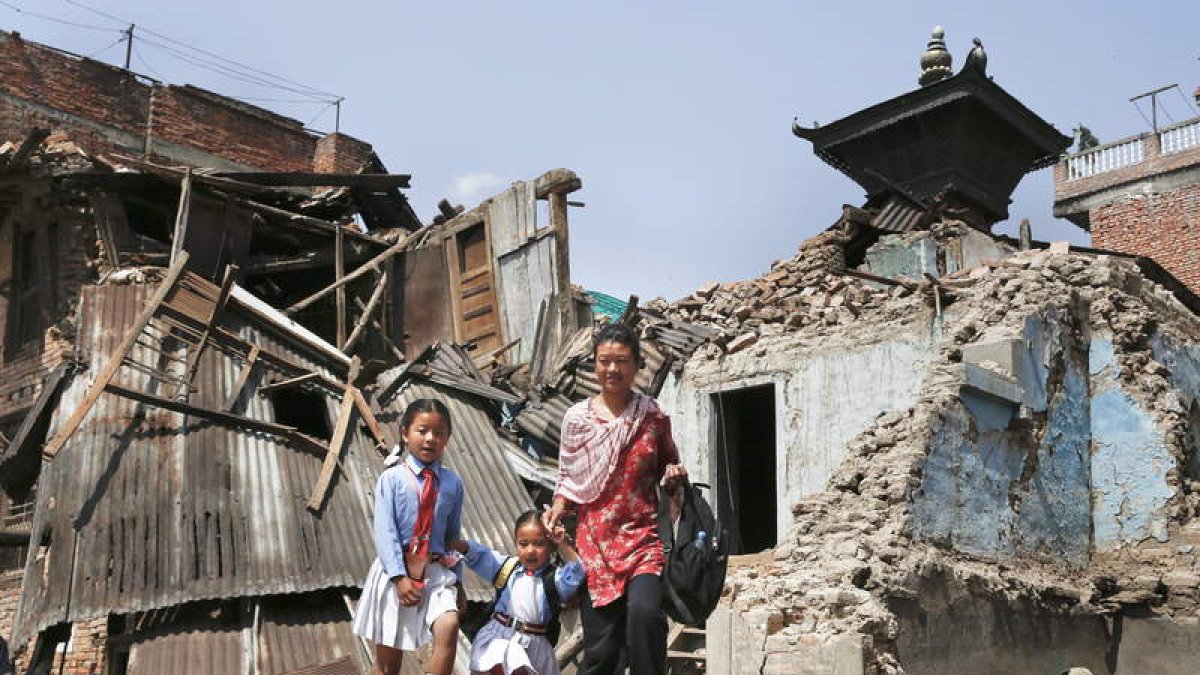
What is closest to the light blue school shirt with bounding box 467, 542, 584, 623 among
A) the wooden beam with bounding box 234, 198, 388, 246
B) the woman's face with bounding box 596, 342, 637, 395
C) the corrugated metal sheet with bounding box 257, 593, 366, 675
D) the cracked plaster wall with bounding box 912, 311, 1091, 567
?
the woman's face with bounding box 596, 342, 637, 395

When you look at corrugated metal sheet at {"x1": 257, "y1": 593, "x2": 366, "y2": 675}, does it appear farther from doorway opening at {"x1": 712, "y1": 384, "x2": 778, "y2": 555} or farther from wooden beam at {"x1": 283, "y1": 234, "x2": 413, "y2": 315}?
doorway opening at {"x1": 712, "y1": 384, "x2": 778, "y2": 555}

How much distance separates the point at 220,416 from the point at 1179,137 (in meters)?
23.5

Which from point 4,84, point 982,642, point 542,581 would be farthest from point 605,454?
point 4,84

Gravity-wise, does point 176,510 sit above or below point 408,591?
above

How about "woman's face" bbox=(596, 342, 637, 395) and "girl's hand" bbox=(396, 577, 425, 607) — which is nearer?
"girl's hand" bbox=(396, 577, 425, 607)

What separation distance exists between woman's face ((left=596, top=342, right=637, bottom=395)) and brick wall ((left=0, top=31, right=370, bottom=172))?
16.3 meters

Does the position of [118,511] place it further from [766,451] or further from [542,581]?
[766,451]

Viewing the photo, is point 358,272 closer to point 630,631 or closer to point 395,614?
point 395,614

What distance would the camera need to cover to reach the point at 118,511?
389 inches

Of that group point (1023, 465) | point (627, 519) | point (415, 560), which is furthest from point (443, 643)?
A: point (1023, 465)

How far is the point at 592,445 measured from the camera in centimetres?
511

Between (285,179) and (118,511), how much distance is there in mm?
5808

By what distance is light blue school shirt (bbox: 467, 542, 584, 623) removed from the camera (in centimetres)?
514

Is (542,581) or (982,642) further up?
(542,581)
